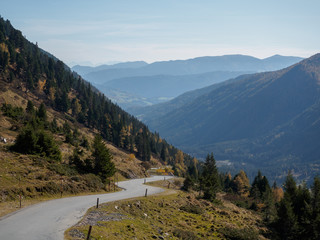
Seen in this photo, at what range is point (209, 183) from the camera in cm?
6406

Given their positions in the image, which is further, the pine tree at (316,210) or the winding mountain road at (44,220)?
the pine tree at (316,210)

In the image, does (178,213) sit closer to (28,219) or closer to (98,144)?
(98,144)

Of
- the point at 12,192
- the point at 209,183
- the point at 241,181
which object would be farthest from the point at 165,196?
the point at 241,181

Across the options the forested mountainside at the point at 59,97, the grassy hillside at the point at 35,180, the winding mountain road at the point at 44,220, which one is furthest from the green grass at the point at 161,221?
the forested mountainside at the point at 59,97

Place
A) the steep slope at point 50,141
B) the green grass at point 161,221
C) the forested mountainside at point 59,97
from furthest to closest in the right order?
the forested mountainside at point 59,97 < the steep slope at point 50,141 < the green grass at point 161,221

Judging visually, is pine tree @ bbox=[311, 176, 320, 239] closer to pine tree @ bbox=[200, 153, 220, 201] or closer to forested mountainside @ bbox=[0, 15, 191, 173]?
pine tree @ bbox=[200, 153, 220, 201]

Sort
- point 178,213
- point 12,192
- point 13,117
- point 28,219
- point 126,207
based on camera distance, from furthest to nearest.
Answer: point 13,117, point 178,213, point 126,207, point 12,192, point 28,219

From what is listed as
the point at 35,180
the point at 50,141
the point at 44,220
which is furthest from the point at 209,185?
the point at 44,220

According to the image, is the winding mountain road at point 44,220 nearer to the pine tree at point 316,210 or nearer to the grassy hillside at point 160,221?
the grassy hillside at point 160,221

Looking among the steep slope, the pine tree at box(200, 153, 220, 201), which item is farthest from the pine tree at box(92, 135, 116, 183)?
the pine tree at box(200, 153, 220, 201)

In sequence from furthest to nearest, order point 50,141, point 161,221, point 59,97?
point 59,97 < point 50,141 < point 161,221

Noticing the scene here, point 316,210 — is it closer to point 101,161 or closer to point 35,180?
point 101,161

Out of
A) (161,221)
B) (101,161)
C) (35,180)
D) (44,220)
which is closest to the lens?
(44,220)

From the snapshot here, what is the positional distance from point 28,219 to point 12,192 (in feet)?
26.4
